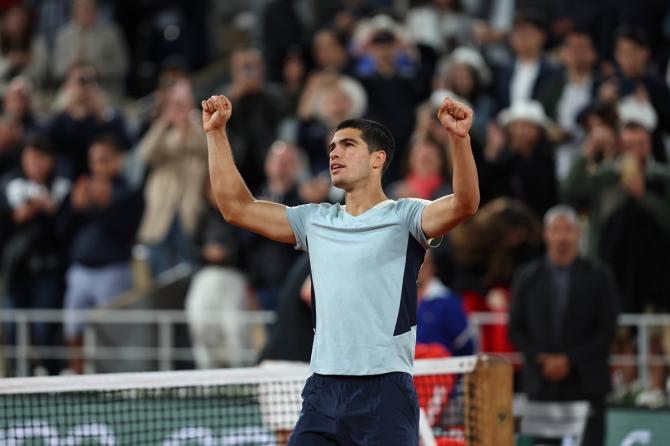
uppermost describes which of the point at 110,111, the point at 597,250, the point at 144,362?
the point at 110,111

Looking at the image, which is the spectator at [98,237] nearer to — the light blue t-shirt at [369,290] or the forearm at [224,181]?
the forearm at [224,181]

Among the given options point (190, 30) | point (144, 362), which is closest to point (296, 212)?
point (144, 362)

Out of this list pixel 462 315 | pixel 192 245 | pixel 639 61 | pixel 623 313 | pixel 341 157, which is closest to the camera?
pixel 341 157

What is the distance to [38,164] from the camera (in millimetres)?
15094

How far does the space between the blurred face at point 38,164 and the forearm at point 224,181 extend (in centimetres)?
884

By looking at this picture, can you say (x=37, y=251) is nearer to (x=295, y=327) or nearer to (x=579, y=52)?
(x=579, y=52)

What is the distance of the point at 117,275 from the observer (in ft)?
48.4

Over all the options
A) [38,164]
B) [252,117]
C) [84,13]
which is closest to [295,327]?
[252,117]

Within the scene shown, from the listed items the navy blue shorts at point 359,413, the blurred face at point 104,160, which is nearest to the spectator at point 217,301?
the blurred face at point 104,160

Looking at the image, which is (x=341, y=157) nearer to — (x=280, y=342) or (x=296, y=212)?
(x=296, y=212)

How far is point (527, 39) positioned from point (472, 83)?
0.71m

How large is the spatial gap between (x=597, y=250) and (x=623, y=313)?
0.60 m

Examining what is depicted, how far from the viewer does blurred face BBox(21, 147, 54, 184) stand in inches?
595

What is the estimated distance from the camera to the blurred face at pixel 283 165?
1363cm
